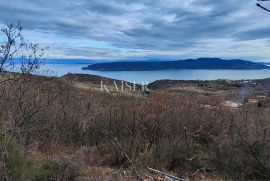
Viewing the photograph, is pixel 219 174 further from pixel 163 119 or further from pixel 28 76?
pixel 28 76

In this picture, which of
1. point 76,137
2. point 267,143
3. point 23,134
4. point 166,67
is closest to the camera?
point 267,143

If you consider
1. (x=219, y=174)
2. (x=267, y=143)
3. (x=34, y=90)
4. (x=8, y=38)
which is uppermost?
(x=8, y=38)

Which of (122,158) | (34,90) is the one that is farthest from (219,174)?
(34,90)

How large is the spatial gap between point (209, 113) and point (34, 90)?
4.98 metres

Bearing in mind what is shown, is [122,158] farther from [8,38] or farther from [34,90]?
[8,38]

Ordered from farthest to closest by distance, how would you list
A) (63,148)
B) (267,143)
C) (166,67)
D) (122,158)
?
(166,67), (63,148), (122,158), (267,143)

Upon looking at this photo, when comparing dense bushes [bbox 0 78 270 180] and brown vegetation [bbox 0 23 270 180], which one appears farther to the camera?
dense bushes [bbox 0 78 270 180]

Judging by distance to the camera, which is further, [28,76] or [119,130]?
[119,130]

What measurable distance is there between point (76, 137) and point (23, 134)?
2.53 m

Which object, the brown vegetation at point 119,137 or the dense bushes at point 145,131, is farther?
the dense bushes at point 145,131

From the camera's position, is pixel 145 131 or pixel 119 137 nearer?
pixel 119 137

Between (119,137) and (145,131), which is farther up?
(145,131)

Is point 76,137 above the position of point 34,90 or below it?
below

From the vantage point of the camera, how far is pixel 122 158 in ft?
30.9
